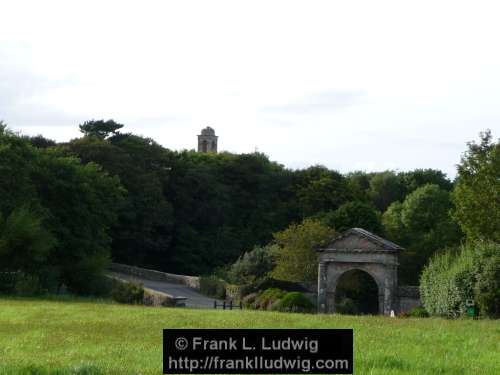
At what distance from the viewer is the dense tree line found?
5009 centimetres

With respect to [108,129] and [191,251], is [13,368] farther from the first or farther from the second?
[108,129]

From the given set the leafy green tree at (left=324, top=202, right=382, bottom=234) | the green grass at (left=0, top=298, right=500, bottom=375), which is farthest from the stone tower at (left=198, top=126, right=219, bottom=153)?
the green grass at (left=0, top=298, right=500, bottom=375)

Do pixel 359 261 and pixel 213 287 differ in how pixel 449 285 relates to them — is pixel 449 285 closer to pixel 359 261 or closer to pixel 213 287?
pixel 359 261

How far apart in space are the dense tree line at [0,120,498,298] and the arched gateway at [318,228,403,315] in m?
5.17

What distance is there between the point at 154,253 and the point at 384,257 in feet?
90.6

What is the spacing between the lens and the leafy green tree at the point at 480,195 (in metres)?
43.1

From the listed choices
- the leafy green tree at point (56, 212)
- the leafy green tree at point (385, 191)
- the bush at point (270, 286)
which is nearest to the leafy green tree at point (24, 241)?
the leafy green tree at point (56, 212)

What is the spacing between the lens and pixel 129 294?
146ft

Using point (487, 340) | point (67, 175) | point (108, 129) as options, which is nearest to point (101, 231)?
point (67, 175)

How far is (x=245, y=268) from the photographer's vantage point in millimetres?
62062

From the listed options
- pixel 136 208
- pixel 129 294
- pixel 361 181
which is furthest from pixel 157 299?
pixel 361 181

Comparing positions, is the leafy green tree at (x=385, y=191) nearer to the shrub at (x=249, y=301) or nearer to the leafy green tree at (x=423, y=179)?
the leafy green tree at (x=423, y=179)

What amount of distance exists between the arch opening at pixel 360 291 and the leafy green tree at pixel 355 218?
492 centimetres

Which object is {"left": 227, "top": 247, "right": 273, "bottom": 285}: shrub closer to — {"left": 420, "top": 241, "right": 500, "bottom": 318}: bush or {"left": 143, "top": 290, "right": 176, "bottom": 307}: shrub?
{"left": 143, "top": 290, "right": 176, "bottom": 307}: shrub
